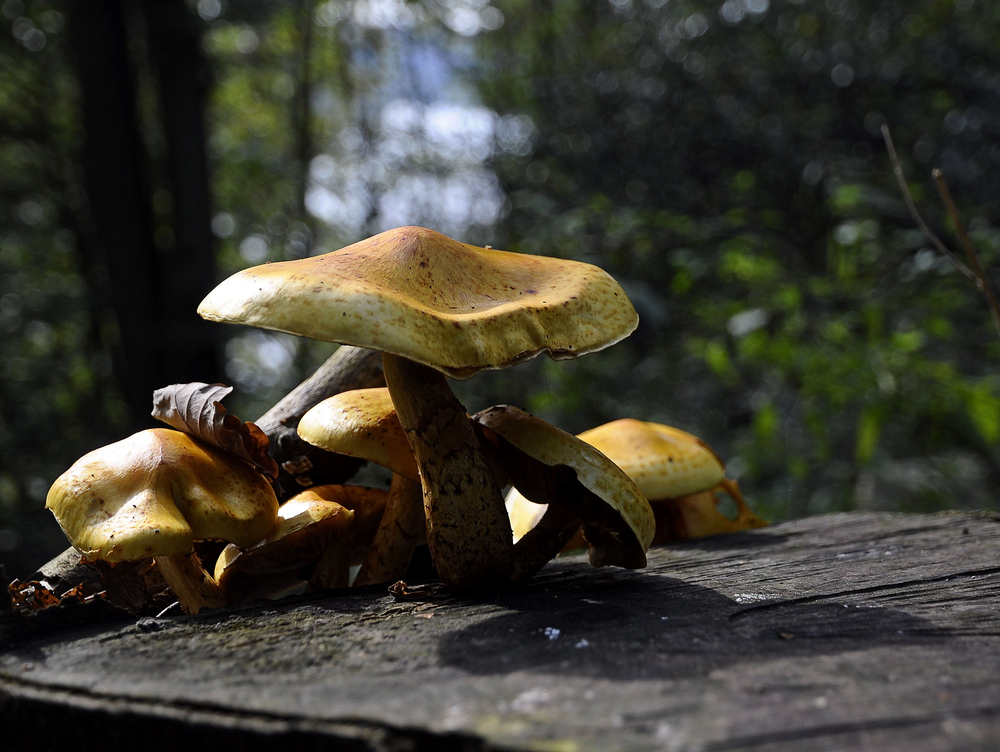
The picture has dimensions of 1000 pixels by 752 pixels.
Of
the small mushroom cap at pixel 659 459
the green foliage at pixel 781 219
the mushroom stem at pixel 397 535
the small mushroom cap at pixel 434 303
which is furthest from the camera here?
the green foliage at pixel 781 219

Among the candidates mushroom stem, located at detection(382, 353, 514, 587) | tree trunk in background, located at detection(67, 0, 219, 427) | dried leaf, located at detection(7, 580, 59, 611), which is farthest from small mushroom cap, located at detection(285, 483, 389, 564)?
tree trunk in background, located at detection(67, 0, 219, 427)

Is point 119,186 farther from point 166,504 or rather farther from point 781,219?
point 781,219

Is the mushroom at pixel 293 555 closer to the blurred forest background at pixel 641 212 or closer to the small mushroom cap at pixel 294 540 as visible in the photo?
the small mushroom cap at pixel 294 540

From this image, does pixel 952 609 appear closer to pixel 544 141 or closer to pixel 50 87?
pixel 544 141

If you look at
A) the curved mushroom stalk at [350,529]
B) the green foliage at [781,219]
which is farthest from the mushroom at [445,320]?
the green foliage at [781,219]

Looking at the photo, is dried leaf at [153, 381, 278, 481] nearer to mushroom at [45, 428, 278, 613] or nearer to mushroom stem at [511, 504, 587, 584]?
mushroom at [45, 428, 278, 613]
